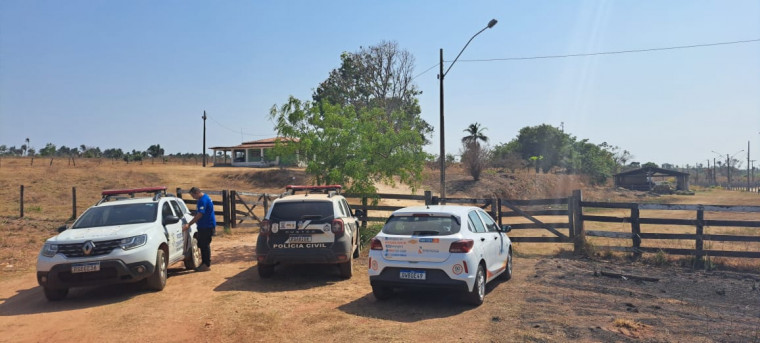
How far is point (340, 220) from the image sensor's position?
929 cm

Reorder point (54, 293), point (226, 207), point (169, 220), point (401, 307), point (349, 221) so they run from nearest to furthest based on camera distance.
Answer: point (401, 307)
point (54, 293)
point (169, 220)
point (349, 221)
point (226, 207)

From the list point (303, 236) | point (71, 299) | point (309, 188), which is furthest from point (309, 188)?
point (71, 299)

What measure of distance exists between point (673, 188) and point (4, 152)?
91.5m

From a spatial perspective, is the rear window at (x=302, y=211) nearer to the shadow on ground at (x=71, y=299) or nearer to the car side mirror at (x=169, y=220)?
the car side mirror at (x=169, y=220)

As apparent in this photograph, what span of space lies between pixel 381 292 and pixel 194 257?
497 cm

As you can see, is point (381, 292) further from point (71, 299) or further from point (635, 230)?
point (635, 230)

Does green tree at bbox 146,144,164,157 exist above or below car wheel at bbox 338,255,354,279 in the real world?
above

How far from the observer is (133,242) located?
820 centimetres

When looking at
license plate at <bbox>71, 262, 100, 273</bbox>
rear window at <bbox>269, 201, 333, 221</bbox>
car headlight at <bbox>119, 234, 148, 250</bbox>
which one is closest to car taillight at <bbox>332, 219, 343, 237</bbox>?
rear window at <bbox>269, 201, 333, 221</bbox>

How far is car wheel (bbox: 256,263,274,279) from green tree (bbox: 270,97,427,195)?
4.46m

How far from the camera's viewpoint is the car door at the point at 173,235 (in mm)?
9359

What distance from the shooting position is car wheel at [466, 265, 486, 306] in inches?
287

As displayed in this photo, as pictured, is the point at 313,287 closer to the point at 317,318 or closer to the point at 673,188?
the point at 317,318

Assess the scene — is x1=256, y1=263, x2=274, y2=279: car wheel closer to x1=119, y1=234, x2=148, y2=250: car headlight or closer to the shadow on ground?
the shadow on ground
